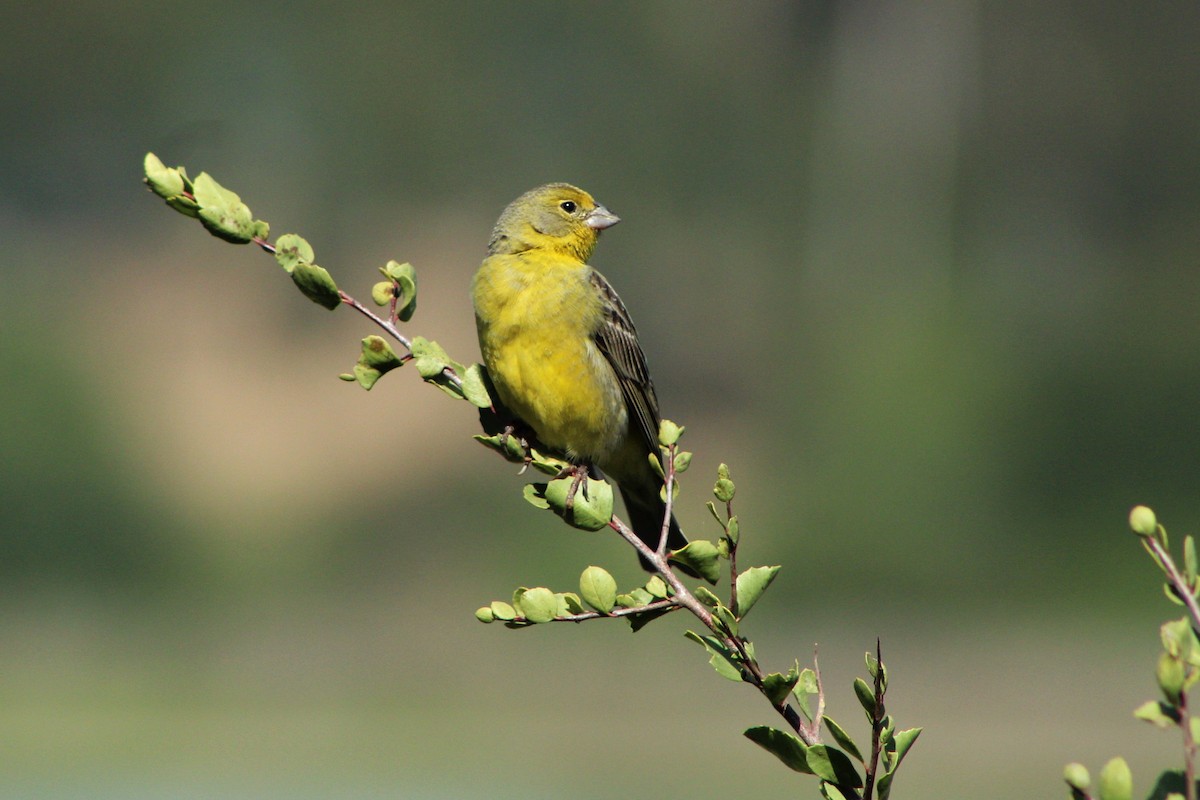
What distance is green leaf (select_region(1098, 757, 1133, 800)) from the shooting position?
147 cm

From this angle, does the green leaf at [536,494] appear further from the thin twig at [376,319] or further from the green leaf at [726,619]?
the green leaf at [726,619]

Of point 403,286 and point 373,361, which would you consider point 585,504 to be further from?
point 403,286

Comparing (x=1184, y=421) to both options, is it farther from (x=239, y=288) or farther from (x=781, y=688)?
(x=781, y=688)

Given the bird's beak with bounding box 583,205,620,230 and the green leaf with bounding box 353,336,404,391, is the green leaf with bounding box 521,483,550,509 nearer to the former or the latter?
the green leaf with bounding box 353,336,404,391

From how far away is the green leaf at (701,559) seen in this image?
216cm

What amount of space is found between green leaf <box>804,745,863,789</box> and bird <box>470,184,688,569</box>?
1762mm

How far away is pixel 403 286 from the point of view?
2.69 m

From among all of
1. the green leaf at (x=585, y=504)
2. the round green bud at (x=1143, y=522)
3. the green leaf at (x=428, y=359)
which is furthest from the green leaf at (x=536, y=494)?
the round green bud at (x=1143, y=522)

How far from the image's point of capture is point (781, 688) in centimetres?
197

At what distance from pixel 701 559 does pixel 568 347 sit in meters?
1.82

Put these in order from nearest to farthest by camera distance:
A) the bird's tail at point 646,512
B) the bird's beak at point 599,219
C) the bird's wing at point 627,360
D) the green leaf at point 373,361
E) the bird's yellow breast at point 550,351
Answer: the green leaf at point 373,361 → the bird's yellow breast at point 550,351 → the bird's wing at point 627,360 → the bird's tail at point 646,512 → the bird's beak at point 599,219

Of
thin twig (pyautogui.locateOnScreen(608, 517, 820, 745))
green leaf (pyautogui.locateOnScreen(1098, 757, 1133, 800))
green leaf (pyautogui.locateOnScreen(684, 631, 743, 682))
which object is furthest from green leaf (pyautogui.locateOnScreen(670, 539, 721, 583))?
green leaf (pyautogui.locateOnScreen(1098, 757, 1133, 800))

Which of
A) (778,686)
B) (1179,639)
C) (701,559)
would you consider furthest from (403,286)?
(1179,639)

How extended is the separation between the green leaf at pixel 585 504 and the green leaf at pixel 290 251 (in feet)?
1.76
